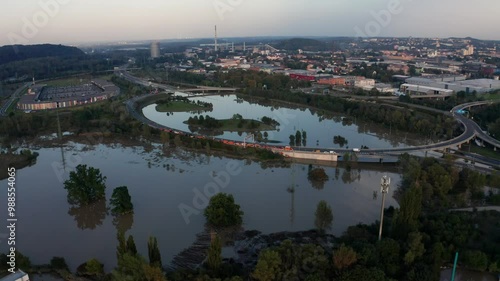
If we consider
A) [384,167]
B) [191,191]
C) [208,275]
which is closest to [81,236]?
[191,191]

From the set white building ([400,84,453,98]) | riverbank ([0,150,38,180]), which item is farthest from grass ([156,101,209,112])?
white building ([400,84,453,98])

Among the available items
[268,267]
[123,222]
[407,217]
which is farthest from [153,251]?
[407,217]

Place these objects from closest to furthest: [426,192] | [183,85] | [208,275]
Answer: [208,275]
[426,192]
[183,85]

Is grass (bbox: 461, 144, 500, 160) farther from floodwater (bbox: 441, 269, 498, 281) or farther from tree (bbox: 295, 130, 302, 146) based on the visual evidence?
floodwater (bbox: 441, 269, 498, 281)

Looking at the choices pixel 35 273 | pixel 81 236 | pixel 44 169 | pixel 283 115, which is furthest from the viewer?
pixel 283 115

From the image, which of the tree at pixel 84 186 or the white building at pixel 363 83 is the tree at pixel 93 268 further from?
the white building at pixel 363 83

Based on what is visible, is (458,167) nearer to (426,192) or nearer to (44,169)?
(426,192)

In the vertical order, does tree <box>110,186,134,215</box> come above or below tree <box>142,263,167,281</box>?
below
